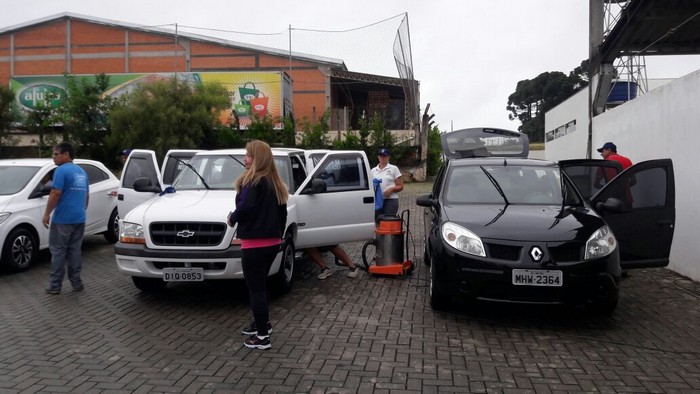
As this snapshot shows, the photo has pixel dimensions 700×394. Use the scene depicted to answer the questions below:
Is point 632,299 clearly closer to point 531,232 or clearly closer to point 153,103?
point 531,232

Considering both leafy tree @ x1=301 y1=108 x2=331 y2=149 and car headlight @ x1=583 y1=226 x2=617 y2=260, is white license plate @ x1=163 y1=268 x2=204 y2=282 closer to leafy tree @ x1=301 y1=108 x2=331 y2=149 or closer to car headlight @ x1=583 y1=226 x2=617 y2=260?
car headlight @ x1=583 y1=226 x2=617 y2=260

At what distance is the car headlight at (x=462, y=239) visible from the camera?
589 cm

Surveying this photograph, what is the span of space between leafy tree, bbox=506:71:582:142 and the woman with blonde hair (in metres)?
72.1

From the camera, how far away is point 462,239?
6043 mm

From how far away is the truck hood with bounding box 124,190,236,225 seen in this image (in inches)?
258

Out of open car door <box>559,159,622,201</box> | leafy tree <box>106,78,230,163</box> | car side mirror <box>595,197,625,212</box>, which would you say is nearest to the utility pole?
leafy tree <box>106,78,230,163</box>

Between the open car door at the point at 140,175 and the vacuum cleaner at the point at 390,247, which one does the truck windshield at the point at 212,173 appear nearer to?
the vacuum cleaner at the point at 390,247

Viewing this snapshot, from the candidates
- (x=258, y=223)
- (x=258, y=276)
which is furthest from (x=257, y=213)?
(x=258, y=276)

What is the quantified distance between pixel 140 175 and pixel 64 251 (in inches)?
136

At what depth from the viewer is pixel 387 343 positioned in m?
5.45

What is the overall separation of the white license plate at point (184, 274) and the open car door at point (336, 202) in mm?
1625

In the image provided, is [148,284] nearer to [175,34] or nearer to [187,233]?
[187,233]

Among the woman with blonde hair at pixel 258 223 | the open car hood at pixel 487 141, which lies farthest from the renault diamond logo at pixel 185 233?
the open car hood at pixel 487 141

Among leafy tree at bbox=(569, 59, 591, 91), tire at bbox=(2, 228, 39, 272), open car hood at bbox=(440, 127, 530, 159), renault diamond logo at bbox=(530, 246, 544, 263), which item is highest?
leafy tree at bbox=(569, 59, 591, 91)
